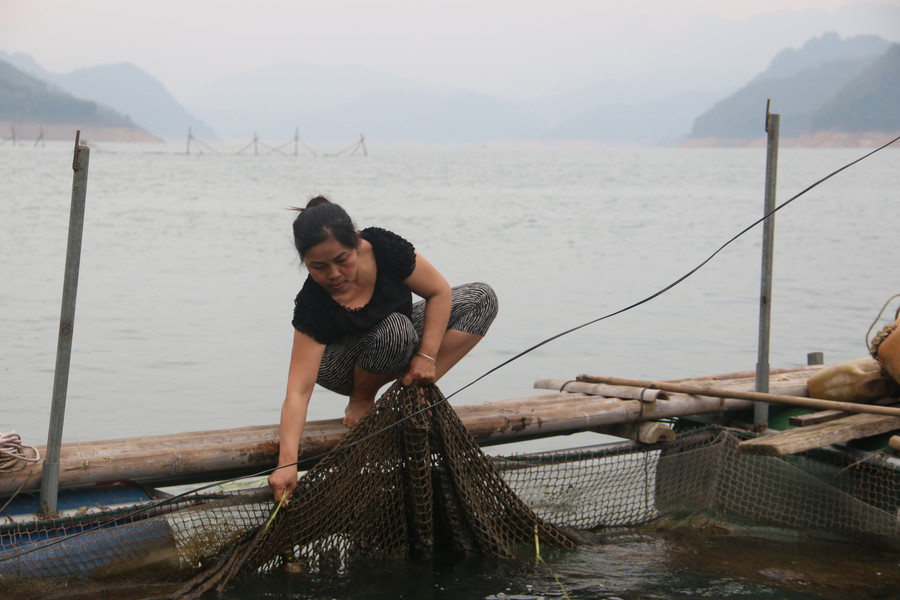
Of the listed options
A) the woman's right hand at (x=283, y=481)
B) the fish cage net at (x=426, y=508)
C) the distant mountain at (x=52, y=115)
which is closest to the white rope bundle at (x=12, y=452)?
the fish cage net at (x=426, y=508)

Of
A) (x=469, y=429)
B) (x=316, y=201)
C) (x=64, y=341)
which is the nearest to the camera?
(x=64, y=341)

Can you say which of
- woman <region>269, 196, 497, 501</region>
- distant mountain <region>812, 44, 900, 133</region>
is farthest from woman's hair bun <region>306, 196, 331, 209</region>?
distant mountain <region>812, 44, 900, 133</region>

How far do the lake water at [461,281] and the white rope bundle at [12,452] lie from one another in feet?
2.59

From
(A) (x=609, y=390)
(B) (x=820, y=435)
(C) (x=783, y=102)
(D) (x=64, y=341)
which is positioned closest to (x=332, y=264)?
(D) (x=64, y=341)

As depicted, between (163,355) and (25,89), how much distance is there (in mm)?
109081

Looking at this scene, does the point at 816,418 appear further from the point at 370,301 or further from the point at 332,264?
the point at 332,264

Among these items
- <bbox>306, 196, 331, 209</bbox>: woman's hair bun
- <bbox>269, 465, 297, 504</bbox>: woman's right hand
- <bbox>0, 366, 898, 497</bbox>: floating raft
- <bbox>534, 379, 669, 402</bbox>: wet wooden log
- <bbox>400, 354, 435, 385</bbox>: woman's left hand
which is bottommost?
<bbox>269, 465, 297, 504</bbox>: woman's right hand

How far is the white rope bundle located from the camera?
8.48ft

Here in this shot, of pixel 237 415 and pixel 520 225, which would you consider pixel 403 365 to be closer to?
pixel 237 415

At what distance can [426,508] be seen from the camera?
296 centimetres

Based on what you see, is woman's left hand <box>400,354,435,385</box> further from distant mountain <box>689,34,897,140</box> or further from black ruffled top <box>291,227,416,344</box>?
distant mountain <box>689,34,897,140</box>

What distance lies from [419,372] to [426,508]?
444 mm

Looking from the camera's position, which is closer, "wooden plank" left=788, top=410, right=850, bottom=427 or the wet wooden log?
"wooden plank" left=788, top=410, right=850, bottom=427

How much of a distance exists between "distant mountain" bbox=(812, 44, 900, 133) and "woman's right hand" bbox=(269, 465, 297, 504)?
112 metres
